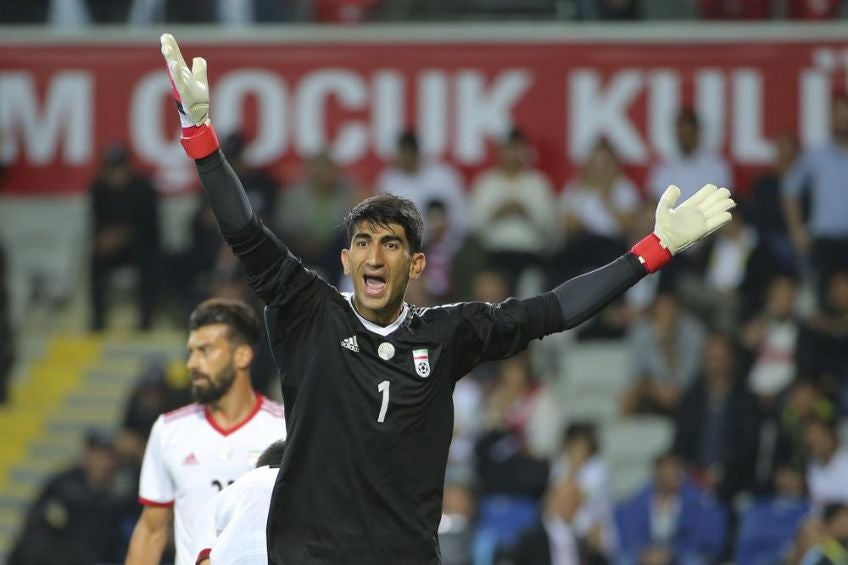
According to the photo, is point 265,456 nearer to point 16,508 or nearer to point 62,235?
point 16,508

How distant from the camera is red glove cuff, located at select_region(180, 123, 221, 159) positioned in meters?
4.71

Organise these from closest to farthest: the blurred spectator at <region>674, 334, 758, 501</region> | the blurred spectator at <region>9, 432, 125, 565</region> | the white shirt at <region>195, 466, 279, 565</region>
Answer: the white shirt at <region>195, 466, 279, 565</region> < the blurred spectator at <region>9, 432, 125, 565</region> < the blurred spectator at <region>674, 334, 758, 501</region>

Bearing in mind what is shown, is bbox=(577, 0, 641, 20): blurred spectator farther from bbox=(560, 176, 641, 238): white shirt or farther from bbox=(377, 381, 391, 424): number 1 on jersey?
bbox=(377, 381, 391, 424): number 1 on jersey

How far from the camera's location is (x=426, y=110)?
588 inches

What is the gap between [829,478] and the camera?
11.6 m

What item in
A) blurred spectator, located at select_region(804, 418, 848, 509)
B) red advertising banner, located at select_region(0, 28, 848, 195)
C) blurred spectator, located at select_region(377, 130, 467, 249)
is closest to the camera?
blurred spectator, located at select_region(804, 418, 848, 509)

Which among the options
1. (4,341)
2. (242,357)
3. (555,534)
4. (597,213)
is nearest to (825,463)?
(555,534)

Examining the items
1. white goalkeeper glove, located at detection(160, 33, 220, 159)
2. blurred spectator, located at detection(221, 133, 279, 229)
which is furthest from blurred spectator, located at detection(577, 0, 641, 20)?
white goalkeeper glove, located at detection(160, 33, 220, 159)

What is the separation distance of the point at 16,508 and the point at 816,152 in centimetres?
701

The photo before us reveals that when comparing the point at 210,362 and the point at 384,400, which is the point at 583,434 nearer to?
the point at 210,362

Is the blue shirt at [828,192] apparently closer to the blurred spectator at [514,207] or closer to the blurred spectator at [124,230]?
the blurred spectator at [514,207]

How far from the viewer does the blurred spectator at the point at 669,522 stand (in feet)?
37.0

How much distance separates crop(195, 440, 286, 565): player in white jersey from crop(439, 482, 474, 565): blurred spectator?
5.16 m

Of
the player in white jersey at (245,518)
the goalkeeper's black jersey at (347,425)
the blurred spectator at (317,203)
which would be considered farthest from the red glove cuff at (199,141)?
the blurred spectator at (317,203)
